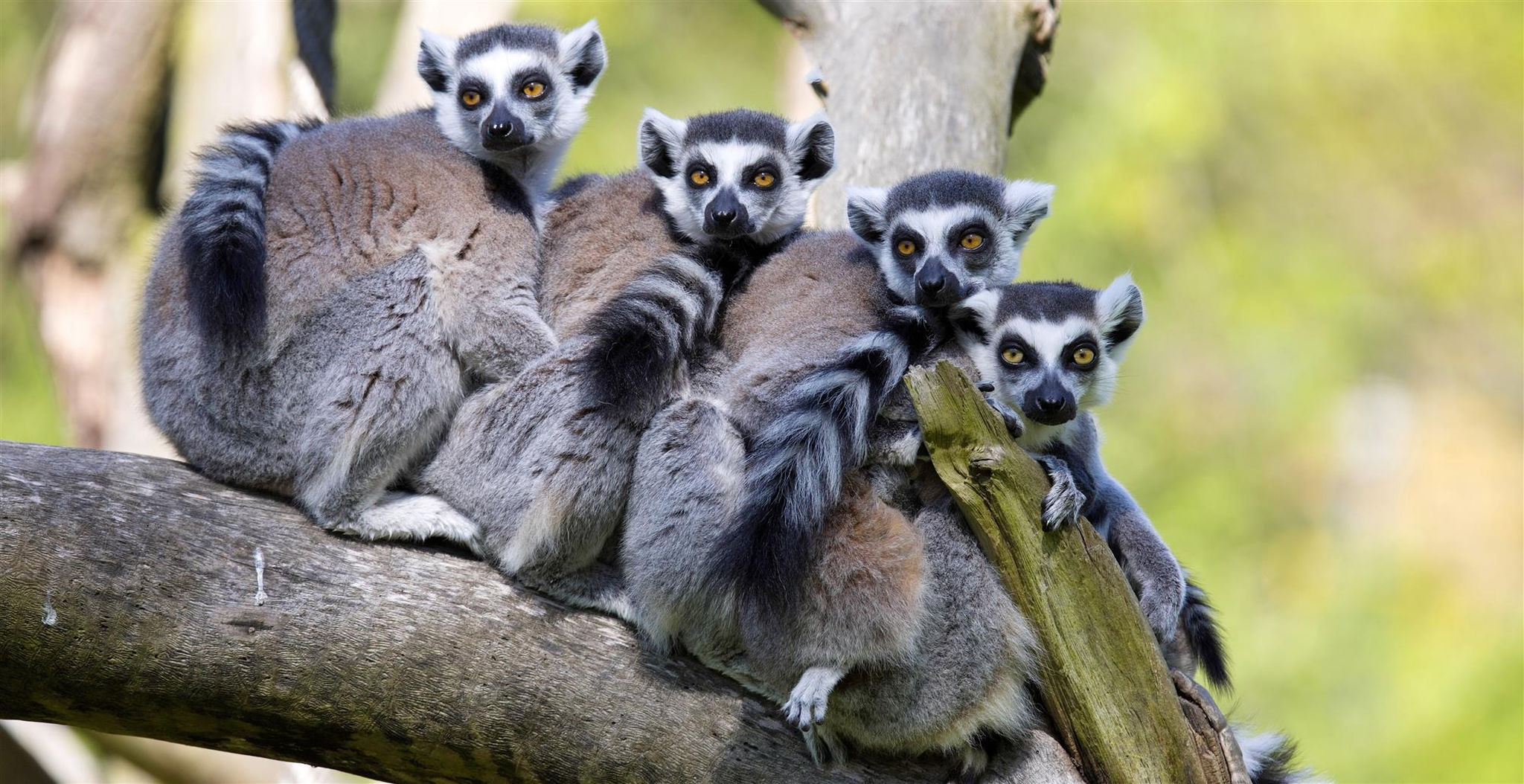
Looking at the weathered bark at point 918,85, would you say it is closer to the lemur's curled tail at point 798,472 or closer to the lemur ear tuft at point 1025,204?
the lemur ear tuft at point 1025,204

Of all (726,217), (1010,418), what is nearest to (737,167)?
(726,217)

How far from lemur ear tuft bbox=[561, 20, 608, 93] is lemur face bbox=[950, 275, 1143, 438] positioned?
174 cm

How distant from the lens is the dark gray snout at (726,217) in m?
3.53

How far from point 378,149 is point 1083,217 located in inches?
270

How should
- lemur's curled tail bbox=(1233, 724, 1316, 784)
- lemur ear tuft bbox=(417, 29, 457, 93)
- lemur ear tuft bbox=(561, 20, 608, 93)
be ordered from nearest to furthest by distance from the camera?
lemur's curled tail bbox=(1233, 724, 1316, 784)
lemur ear tuft bbox=(417, 29, 457, 93)
lemur ear tuft bbox=(561, 20, 608, 93)

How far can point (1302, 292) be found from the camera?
11297mm

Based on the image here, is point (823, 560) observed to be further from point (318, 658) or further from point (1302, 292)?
point (1302, 292)

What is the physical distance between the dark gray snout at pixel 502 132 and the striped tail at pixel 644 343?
694 mm

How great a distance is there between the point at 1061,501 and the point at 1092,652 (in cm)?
42

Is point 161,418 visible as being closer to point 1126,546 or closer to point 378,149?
point 378,149

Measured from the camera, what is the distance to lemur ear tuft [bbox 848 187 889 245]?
11.9ft

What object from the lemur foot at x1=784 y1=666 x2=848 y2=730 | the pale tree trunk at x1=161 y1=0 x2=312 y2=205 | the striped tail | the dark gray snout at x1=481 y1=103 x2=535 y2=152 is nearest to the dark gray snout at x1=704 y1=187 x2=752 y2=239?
the striped tail

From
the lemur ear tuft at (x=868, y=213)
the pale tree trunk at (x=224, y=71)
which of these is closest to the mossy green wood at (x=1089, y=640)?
the lemur ear tuft at (x=868, y=213)

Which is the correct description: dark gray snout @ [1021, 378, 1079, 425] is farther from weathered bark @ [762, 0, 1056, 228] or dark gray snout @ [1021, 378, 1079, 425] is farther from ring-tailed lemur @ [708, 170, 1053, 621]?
weathered bark @ [762, 0, 1056, 228]
